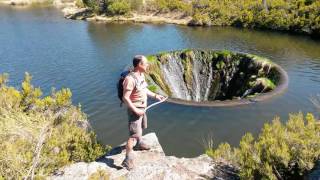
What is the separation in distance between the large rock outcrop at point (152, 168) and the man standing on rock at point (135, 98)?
0.95ft

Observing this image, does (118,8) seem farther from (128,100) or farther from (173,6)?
(128,100)

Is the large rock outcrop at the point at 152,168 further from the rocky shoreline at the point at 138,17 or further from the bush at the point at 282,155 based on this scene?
the rocky shoreline at the point at 138,17

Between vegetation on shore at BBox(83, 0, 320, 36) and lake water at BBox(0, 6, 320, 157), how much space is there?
2255mm

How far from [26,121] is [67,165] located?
1.29 metres

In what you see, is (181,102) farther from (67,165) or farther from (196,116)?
(67,165)

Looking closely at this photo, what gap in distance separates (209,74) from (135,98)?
15.1 meters

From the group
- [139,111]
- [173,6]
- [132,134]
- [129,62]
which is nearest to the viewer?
[139,111]

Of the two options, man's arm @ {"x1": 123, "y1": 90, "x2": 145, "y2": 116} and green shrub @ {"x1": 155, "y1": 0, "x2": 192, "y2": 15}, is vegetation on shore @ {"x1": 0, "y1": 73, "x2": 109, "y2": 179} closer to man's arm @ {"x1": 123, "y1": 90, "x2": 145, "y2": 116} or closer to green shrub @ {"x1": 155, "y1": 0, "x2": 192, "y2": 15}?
man's arm @ {"x1": 123, "y1": 90, "x2": 145, "y2": 116}

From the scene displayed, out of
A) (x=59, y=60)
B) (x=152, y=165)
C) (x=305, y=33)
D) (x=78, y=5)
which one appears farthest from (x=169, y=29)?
(x=152, y=165)

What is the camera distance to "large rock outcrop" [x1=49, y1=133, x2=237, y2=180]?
286 inches

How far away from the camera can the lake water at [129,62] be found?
13.7m

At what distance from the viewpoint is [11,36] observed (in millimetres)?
34156

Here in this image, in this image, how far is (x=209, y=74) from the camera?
2177 cm

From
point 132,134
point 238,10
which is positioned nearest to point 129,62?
point 132,134
